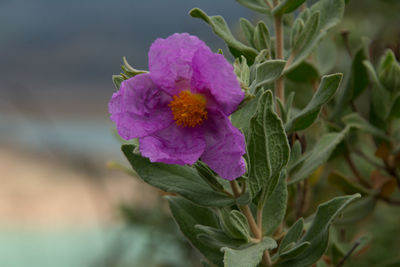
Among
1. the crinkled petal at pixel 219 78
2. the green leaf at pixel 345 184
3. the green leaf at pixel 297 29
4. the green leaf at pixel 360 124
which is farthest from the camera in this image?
the green leaf at pixel 345 184

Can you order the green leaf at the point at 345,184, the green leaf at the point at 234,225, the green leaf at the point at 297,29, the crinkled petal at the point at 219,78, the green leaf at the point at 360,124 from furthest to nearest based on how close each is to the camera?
1. the green leaf at the point at 345,184
2. the green leaf at the point at 360,124
3. the green leaf at the point at 297,29
4. the green leaf at the point at 234,225
5. the crinkled petal at the point at 219,78

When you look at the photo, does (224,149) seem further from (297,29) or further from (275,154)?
(297,29)

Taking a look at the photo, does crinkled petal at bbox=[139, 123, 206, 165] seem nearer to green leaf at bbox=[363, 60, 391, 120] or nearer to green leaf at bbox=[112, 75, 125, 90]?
green leaf at bbox=[112, 75, 125, 90]

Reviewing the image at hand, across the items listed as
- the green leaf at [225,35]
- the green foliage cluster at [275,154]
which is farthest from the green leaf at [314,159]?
the green leaf at [225,35]

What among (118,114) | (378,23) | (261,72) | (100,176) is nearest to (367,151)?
(261,72)

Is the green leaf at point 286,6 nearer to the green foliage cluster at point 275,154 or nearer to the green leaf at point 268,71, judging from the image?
the green foliage cluster at point 275,154

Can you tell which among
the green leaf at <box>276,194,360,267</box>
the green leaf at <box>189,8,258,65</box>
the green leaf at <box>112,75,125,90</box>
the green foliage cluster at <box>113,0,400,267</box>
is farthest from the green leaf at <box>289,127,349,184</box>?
the green leaf at <box>112,75,125,90</box>

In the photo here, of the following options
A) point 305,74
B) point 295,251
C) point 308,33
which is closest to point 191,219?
point 295,251
